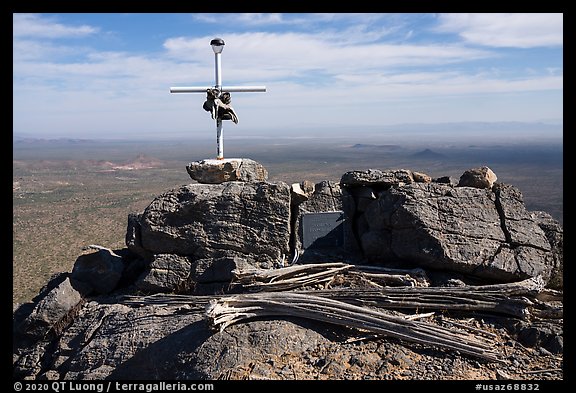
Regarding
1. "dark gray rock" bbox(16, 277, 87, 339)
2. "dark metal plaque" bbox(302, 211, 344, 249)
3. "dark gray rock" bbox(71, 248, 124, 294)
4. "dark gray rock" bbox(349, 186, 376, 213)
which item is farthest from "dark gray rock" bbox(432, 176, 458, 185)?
"dark gray rock" bbox(16, 277, 87, 339)

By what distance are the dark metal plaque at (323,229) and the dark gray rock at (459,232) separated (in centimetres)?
65

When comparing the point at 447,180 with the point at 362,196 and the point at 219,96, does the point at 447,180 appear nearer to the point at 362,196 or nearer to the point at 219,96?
the point at 362,196

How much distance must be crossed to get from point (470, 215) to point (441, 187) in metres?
0.81

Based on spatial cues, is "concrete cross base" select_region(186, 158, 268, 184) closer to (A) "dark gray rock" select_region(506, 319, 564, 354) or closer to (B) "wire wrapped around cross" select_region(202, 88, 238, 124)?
(B) "wire wrapped around cross" select_region(202, 88, 238, 124)

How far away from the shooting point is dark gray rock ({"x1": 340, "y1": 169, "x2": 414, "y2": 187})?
10734 millimetres

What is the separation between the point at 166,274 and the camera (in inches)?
410

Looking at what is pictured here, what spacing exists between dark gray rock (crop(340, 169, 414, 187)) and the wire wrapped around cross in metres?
2.98

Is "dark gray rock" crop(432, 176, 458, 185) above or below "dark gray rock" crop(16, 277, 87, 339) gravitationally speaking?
above

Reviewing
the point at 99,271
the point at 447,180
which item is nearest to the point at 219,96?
the point at 99,271

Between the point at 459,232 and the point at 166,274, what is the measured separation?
6108mm


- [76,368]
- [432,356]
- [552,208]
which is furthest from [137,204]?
[432,356]

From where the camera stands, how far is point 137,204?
49.9 m

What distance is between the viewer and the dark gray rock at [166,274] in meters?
10.3

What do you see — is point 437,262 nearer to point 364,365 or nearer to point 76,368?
point 364,365
